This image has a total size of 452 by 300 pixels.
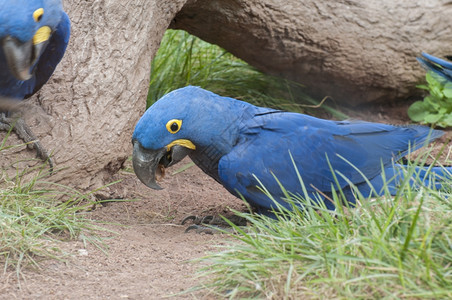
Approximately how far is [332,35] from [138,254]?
7.72ft

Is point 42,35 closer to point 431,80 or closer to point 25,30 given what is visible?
point 25,30

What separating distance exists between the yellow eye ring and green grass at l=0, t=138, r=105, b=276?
1.90 ft

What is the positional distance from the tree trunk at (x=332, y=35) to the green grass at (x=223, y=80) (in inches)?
8.1

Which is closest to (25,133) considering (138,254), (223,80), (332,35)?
(138,254)

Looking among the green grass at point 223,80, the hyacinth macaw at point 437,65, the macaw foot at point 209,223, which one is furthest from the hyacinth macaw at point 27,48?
the hyacinth macaw at point 437,65

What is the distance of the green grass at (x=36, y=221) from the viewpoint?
2334 millimetres

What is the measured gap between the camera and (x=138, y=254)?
262cm

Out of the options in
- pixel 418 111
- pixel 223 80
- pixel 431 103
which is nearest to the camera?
pixel 431 103

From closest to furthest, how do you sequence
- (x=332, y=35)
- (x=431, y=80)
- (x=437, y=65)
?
(x=437, y=65) → (x=332, y=35) → (x=431, y=80)

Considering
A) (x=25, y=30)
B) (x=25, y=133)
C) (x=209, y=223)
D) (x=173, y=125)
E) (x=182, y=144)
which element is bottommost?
(x=209, y=223)

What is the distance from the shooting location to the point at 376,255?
1811mm

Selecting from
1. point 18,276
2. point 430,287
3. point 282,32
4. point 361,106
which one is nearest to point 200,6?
point 282,32

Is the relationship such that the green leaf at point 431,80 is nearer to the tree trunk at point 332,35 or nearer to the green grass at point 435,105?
the green grass at point 435,105

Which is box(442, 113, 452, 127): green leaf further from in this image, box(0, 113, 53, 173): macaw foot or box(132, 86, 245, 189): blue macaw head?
box(0, 113, 53, 173): macaw foot
